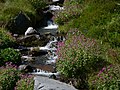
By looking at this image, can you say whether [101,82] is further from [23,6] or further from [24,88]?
[23,6]

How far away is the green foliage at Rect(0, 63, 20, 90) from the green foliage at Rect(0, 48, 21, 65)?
8.51 feet

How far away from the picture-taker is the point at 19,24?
2348cm

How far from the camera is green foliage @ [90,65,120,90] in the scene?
502 inches

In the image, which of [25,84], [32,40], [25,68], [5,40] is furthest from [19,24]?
[25,84]

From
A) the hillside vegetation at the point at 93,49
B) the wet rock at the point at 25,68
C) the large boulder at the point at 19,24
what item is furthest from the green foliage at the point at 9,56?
the large boulder at the point at 19,24

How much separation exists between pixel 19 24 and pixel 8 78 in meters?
9.85

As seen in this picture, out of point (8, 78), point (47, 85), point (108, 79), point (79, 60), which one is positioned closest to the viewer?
point (47, 85)

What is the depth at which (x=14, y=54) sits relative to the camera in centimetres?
1747

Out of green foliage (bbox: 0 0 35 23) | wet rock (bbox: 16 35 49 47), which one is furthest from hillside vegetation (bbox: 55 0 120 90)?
green foliage (bbox: 0 0 35 23)

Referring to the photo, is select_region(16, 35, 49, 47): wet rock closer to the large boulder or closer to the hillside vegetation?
the hillside vegetation

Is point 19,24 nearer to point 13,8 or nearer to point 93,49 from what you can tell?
point 13,8

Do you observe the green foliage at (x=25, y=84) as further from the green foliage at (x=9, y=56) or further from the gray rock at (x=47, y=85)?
the green foliage at (x=9, y=56)

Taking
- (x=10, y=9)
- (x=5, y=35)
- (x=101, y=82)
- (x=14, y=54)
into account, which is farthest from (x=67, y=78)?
(x=10, y=9)

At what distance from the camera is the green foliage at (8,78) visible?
13727 millimetres
